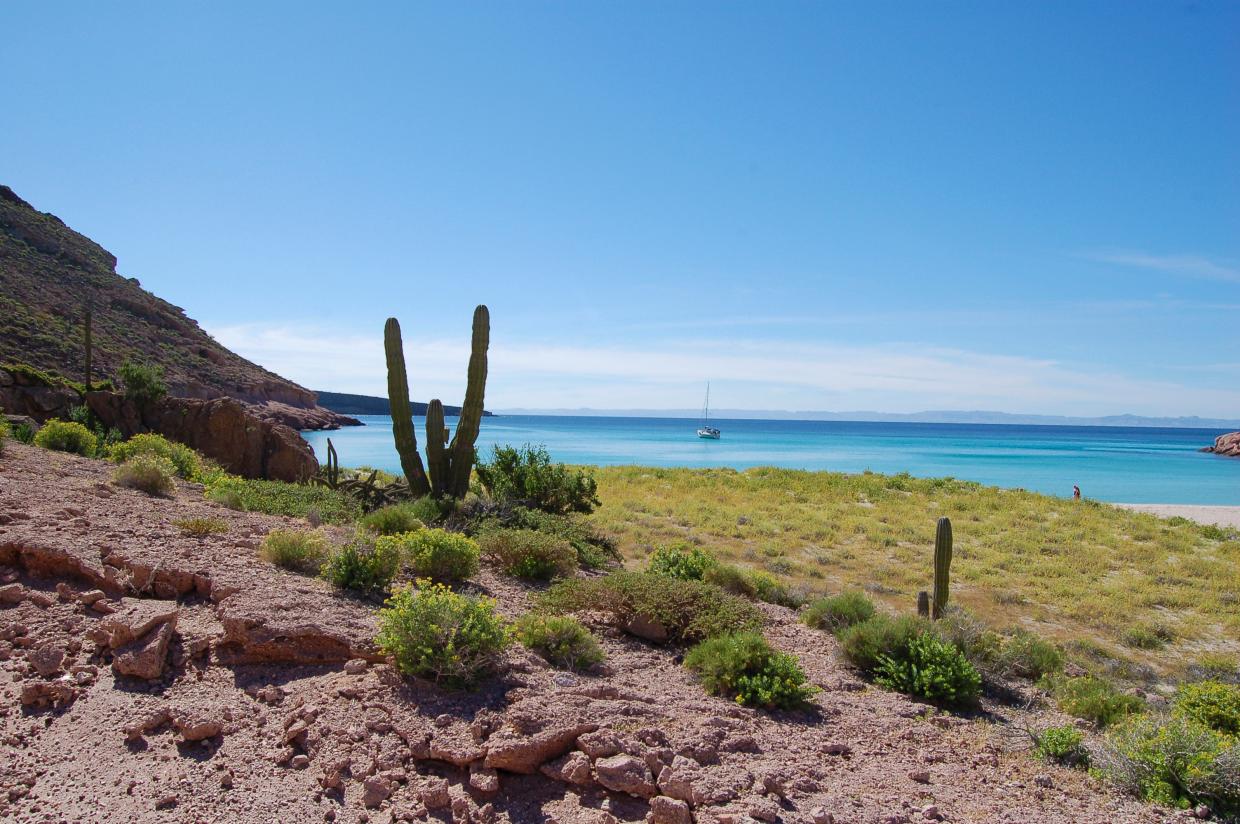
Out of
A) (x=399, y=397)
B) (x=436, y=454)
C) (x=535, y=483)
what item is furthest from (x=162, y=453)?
(x=535, y=483)

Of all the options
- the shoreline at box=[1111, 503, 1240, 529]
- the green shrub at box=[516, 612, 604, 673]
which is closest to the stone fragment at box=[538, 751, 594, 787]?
the green shrub at box=[516, 612, 604, 673]

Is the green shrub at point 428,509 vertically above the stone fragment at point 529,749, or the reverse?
the green shrub at point 428,509

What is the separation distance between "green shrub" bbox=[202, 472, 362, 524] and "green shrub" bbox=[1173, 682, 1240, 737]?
36.0 feet

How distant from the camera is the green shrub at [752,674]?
6.00m

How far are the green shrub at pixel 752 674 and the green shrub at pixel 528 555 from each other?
12.5ft

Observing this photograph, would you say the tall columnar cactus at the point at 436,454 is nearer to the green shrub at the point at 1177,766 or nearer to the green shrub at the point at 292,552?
the green shrub at the point at 292,552

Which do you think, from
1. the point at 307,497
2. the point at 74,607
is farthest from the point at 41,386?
the point at 74,607

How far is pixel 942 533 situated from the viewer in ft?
37.4

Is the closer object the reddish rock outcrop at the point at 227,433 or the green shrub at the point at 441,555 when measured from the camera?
the green shrub at the point at 441,555

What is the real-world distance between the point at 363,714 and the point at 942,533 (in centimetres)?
943

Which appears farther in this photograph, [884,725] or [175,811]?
[884,725]

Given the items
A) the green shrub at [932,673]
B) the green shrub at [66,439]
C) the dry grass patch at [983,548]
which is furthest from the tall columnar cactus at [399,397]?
the green shrub at [932,673]

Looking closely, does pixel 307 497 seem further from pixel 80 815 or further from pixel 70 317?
pixel 70 317

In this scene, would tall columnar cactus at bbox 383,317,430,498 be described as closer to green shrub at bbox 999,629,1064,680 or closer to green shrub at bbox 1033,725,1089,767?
green shrub at bbox 999,629,1064,680
